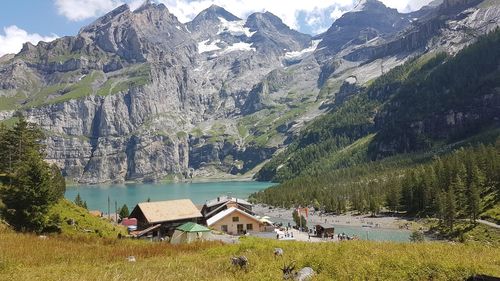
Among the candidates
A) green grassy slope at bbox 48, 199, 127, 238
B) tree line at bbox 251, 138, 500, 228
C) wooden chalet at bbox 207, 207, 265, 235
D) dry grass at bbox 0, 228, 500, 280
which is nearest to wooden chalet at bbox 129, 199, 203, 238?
wooden chalet at bbox 207, 207, 265, 235

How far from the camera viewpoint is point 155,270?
15328mm

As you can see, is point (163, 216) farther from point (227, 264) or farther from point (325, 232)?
point (227, 264)

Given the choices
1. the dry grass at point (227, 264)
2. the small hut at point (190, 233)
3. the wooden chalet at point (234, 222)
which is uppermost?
the dry grass at point (227, 264)

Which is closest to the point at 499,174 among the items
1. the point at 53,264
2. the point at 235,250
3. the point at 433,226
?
the point at 433,226

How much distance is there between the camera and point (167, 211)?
82562 mm

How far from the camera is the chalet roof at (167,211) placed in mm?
80750

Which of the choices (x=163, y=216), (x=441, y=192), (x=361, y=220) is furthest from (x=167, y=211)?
(x=441, y=192)

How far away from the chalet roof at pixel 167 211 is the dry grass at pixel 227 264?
200ft

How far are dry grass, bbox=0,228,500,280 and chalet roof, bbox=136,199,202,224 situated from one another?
61106 millimetres

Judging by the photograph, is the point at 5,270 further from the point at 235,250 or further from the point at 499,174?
the point at 499,174

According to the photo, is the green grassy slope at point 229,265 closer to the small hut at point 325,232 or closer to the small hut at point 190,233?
the small hut at point 190,233

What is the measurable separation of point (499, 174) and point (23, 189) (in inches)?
4188

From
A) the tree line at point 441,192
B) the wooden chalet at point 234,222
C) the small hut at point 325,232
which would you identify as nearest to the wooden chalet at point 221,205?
the wooden chalet at point 234,222

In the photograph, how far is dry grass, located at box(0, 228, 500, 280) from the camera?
13805mm
